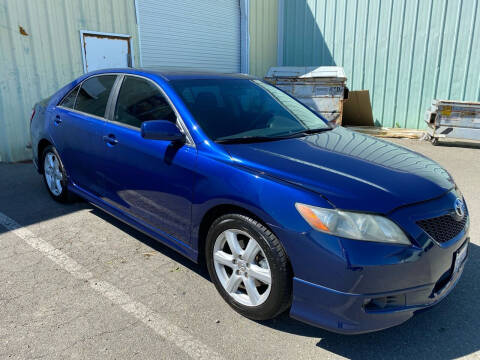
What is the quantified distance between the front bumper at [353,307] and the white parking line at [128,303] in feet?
2.00

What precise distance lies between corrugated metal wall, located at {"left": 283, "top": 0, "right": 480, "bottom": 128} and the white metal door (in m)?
5.60

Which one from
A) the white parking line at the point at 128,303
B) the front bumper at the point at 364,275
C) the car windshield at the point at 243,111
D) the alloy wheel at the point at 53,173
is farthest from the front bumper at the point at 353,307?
the alloy wheel at the point at 53,173

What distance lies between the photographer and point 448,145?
8375 mm

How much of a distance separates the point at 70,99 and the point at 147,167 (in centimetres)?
181

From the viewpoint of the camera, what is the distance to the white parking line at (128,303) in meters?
2.30

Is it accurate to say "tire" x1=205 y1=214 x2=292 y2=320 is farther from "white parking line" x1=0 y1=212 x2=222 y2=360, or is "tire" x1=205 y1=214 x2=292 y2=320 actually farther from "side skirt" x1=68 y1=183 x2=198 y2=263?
"white parking line" x1=0 y1=212 x2=222 y2=360

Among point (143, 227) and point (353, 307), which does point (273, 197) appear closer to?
point (353, 307)

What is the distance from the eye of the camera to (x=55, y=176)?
14.7ft

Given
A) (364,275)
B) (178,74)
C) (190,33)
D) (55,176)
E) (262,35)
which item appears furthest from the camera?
(262,35)

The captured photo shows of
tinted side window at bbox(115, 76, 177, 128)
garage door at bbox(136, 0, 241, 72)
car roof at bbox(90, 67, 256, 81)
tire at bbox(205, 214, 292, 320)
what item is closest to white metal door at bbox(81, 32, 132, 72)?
garage door at bbox(136, 0, 241, 72)

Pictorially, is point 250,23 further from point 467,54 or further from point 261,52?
point 467,54

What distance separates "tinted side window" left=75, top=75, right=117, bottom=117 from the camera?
3676mm

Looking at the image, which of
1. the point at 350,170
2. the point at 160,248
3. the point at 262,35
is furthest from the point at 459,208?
the point at 262,35

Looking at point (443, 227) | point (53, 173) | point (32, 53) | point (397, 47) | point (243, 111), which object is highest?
point (397, 47)
